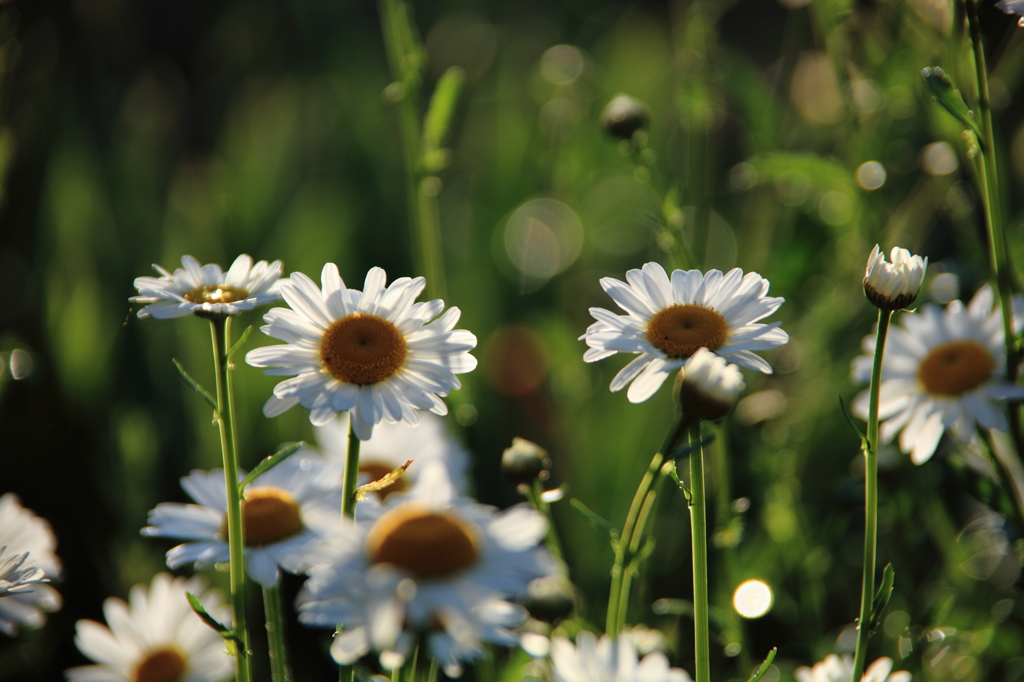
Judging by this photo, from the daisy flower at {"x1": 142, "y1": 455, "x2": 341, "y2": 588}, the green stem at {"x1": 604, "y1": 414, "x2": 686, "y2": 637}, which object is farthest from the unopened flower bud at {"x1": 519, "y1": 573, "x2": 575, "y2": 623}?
the daisy flower at {"x1": 142, "y1": 455, "x2": 341, "y2": 588}

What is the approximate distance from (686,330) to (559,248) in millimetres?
1282

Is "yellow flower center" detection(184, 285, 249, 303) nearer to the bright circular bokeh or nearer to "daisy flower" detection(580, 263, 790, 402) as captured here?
"daisy flower" detection(580, 263, 790, 402)

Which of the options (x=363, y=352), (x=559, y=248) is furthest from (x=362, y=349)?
(x=559, y=248)

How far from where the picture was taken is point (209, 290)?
0.49 meters

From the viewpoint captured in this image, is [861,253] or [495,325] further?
[495,325]

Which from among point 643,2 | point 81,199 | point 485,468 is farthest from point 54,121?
point 643,2

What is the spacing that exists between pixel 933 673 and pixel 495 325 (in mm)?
862

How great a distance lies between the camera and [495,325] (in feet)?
4.57

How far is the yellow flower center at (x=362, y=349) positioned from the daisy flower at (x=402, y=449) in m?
0.19

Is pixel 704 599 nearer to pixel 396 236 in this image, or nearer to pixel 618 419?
pixel 618 419

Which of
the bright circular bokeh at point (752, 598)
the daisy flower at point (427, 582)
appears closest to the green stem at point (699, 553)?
the daisy flower at point (427, 582)

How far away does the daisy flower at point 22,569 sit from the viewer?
450 mm

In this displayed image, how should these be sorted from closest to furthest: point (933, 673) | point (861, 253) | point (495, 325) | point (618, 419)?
point (933, 673)
point (861, 253)
point (618, 419)
point (495, 325)

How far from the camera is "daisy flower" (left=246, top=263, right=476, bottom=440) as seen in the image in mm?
432
